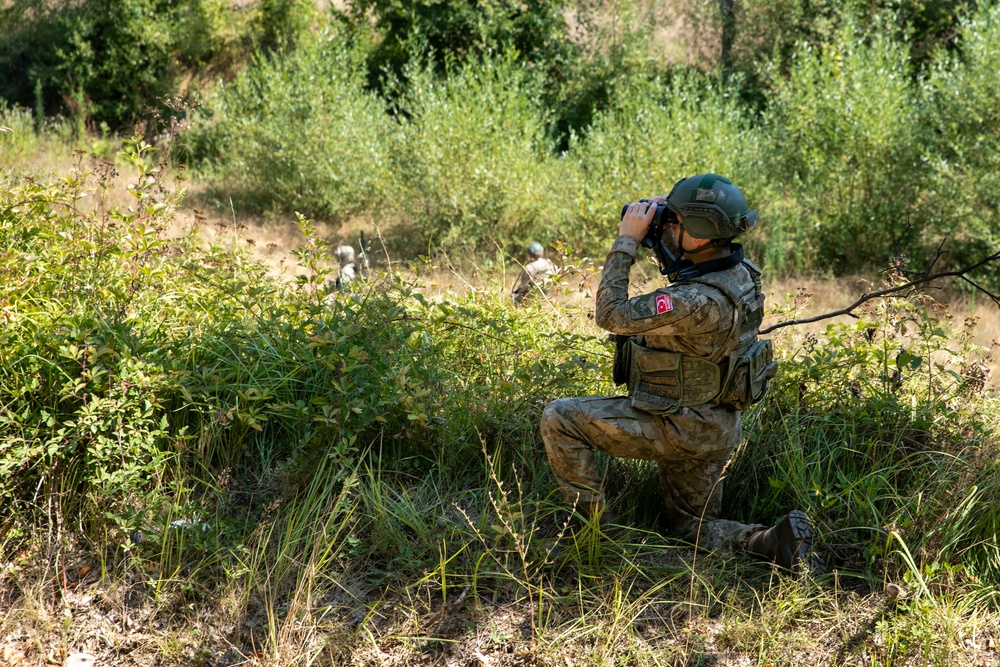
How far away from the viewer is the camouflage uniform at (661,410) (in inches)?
123

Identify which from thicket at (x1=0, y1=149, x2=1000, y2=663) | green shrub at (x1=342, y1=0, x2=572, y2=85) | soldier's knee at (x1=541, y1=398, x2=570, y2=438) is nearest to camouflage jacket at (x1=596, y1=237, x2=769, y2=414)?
soldier's knee at (x1=541, y1=398, x2=570, y2=438)

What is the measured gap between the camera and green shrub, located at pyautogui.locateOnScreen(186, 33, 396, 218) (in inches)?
456

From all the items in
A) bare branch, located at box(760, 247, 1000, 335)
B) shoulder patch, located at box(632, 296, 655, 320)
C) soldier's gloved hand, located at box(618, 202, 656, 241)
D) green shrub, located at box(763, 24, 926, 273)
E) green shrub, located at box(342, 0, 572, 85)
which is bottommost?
green shrub, located at box(763, 24, 926, 273)

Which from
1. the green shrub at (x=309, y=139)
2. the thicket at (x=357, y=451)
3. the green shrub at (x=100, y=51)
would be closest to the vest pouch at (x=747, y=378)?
the thicket at (x=357, y=451)

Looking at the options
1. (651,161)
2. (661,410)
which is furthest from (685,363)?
(651,161)

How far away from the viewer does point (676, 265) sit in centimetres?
334

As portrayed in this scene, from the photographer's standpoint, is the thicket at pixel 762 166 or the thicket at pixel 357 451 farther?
the thicket at pixel 762 166

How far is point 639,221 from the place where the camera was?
10.8ft

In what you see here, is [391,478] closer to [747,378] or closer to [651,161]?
[747,378]

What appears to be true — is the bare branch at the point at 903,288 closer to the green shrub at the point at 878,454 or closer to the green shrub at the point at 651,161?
the green shrub at the point at 878,454

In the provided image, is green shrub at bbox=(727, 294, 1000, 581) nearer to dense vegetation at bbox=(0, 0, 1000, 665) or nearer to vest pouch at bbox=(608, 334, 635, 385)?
dense vegetation at bbox=(0, 0, 1000, 665)

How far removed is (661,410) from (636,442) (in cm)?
15

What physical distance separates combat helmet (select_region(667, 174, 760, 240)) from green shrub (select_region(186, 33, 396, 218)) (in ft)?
27.0

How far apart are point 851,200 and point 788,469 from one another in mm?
7896
